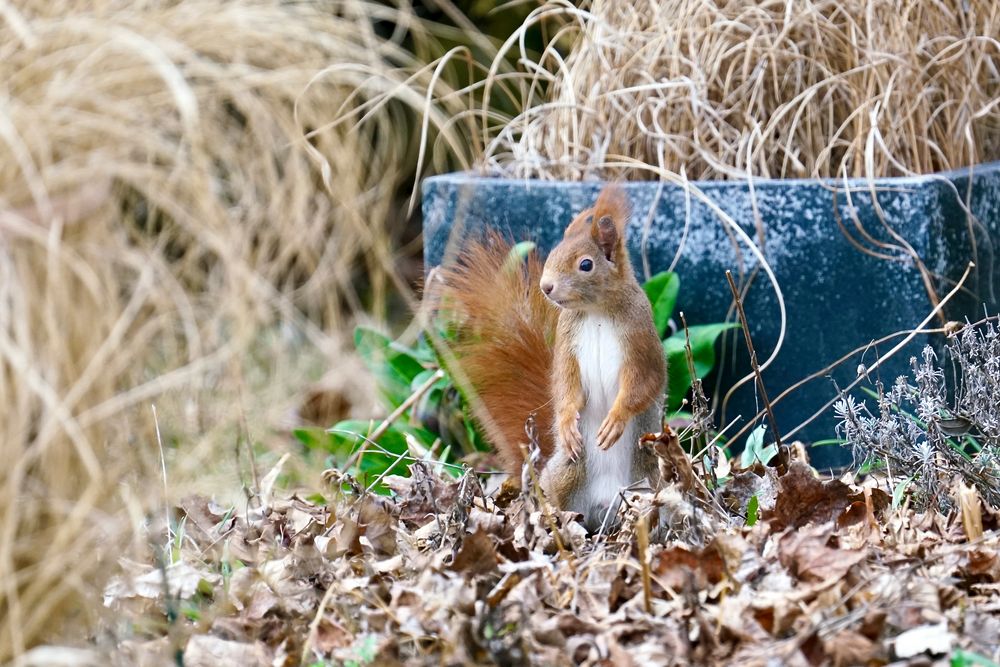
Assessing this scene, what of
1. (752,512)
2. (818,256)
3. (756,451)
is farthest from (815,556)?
(818,256)

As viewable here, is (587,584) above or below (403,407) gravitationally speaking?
above

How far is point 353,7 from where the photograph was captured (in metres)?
3.12

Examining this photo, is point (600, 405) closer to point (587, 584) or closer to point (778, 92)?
point (587, 584)

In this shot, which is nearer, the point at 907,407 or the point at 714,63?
the point at 907,407

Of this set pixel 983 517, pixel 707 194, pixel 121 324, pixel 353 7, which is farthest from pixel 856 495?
pixel 353 7

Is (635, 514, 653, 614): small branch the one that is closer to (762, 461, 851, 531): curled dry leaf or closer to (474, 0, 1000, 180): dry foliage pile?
(762, 461, 851, 531): curled dry leaf

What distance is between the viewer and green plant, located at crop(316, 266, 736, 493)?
3.01m

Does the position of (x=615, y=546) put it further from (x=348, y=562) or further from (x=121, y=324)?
(x=121, y=324)

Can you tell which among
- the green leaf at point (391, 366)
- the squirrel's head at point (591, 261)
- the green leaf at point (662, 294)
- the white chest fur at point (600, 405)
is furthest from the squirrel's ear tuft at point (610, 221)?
the green leaf at point (391, 366)

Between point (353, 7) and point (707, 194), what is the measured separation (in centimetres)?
98

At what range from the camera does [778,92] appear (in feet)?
10.9

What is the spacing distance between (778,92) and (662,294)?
2.20 ft

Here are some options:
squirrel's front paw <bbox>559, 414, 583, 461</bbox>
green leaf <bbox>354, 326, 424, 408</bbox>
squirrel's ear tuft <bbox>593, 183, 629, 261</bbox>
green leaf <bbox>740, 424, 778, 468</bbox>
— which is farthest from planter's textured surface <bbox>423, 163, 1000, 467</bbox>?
squirrel's front paw <bbox>559, 414, 583, 461</bbox>

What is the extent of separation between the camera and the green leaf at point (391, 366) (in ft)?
11.2
